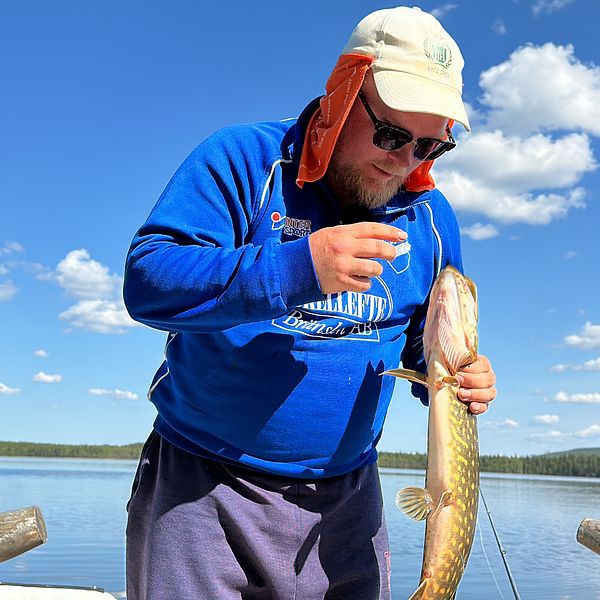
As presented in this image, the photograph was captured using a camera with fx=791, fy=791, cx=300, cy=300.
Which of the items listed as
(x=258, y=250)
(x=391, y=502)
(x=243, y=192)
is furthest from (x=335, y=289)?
(x=391, y=502)

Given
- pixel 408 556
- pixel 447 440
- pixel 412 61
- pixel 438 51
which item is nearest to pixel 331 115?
pixel 412 61

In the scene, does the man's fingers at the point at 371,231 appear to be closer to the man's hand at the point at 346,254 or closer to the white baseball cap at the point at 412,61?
the man's hand at the point at 346,254

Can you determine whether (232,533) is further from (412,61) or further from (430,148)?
(412,61)

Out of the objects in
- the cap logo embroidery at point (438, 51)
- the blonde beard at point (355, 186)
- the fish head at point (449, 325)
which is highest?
the cap logo embroidery at point (438, 51)

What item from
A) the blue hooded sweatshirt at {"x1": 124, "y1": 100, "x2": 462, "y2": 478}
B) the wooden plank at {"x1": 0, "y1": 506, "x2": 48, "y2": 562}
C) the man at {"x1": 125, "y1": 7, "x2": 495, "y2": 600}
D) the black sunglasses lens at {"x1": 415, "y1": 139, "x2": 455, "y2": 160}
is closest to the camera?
the blue hooded sweatshirt at {"x1": 124, "y1": 100, "x2": 462, "y2": 478}

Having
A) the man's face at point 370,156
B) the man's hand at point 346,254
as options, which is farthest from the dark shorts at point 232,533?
the man's face at point 370,156

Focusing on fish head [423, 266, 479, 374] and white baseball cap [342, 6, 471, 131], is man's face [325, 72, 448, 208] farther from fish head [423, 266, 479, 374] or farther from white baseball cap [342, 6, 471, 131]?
fish head [423, 266, 479, 374]

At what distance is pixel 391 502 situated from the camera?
37.8 meters

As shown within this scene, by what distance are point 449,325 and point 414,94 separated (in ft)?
2.88

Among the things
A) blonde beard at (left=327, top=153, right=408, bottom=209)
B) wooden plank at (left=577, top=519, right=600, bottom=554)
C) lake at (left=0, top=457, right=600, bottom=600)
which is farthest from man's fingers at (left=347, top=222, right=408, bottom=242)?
lake at (left=0, top=457, right=600, bottom=600)

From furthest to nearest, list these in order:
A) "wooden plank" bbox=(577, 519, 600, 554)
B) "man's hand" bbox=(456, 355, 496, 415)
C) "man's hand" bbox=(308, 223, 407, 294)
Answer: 1. "wooden plank" bbox=(577, 519, 600, 554)
2. "man's hand" bbox=(456, 355, 496, 415)
3. "man's hand" bbox=(308, 223, 407, 294)

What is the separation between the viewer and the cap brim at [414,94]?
266 centimetres

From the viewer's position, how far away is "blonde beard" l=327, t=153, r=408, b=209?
2850 millimetres

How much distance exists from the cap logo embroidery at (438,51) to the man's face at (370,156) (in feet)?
0.62
